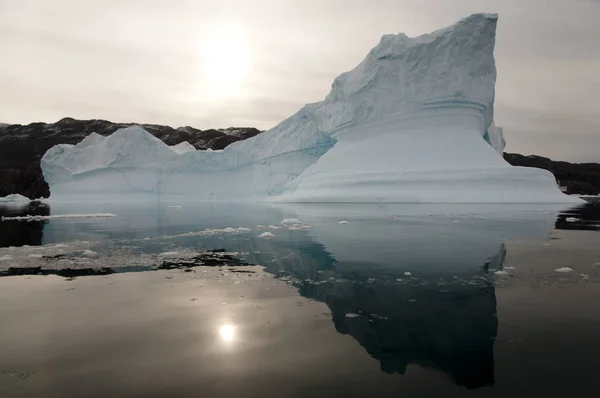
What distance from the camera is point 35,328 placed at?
11.8ft

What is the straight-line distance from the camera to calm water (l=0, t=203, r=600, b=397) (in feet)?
8.55

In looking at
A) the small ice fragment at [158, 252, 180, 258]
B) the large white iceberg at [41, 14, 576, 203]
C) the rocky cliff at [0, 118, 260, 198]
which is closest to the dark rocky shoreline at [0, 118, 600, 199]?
the rocky cliff at [0, 118, 260, 198]

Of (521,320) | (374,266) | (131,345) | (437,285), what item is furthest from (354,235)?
(131,345)

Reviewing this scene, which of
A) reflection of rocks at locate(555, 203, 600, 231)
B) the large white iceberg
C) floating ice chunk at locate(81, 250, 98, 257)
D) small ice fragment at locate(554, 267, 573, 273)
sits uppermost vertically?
the large white iceberg

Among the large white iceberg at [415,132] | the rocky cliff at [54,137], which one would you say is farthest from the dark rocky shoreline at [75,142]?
the large white iceberg at [415,132]

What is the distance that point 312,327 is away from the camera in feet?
11.8

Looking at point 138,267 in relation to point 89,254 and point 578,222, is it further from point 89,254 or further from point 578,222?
point 578,222

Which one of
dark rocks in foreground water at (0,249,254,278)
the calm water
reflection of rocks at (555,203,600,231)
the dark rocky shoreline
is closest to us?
the calm water

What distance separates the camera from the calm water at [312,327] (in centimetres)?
261

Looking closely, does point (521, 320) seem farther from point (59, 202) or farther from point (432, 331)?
point (59, 202)

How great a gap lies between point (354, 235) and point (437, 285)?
16.5 ft

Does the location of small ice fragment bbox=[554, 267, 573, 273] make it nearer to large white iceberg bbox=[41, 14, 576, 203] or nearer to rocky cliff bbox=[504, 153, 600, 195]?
large white iceberg bbox=[41, 14, 576, 203]

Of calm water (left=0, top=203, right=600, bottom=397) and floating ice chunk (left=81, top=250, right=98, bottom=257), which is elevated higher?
calm water (left=0, top=203, right=600, bottom=397)

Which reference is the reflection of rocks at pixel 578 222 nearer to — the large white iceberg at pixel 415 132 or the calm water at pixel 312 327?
the large white iceberg at pixel 415 132
